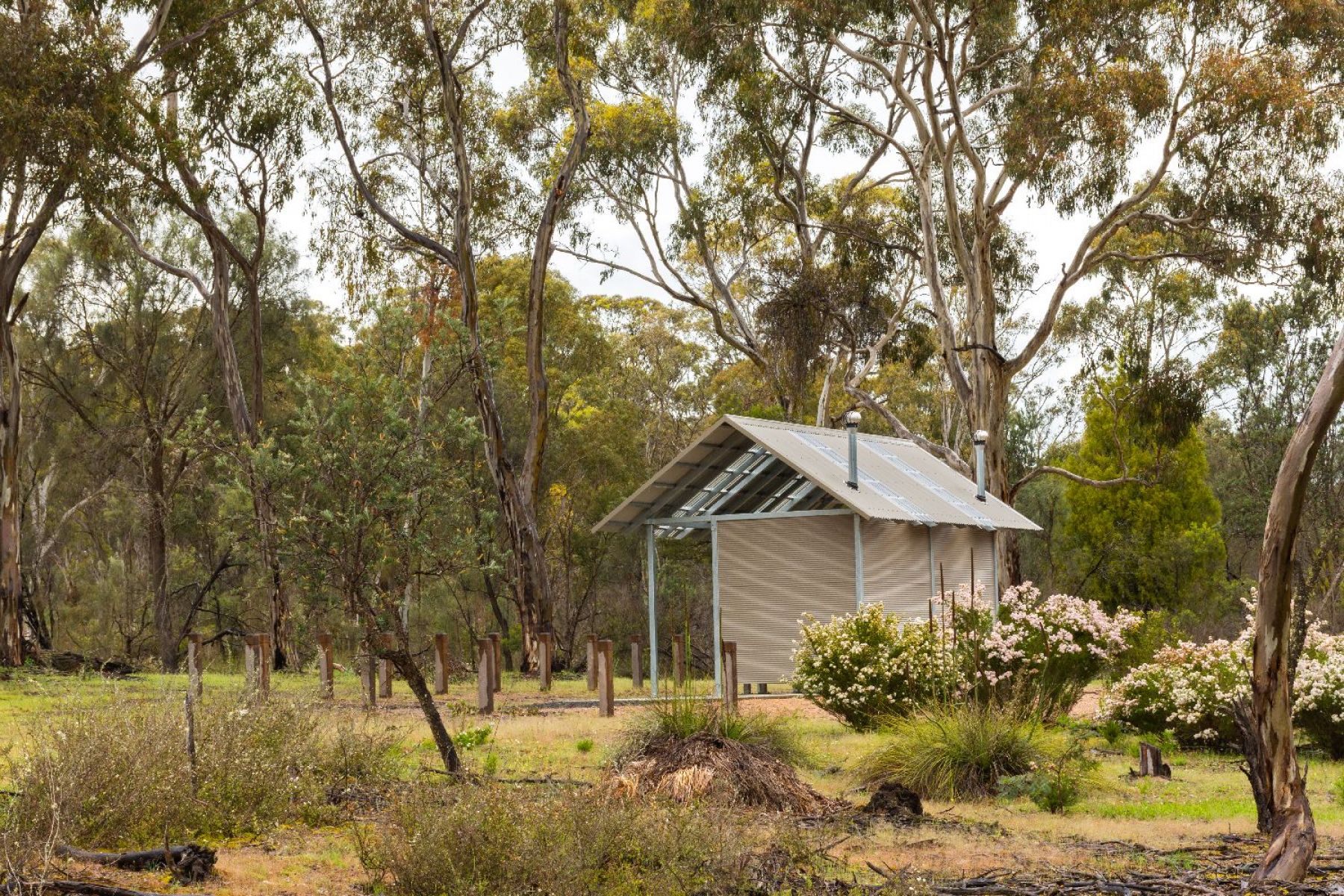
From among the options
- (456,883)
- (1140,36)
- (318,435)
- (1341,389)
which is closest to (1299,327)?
(1140,36)

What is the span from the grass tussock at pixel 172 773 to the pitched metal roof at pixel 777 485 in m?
7.46

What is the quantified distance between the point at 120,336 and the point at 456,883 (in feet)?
87.0

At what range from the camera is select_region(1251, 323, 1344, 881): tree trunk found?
5.85 metres

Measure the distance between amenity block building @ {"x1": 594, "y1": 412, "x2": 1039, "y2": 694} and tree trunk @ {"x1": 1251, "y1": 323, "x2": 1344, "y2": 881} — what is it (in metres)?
8.66

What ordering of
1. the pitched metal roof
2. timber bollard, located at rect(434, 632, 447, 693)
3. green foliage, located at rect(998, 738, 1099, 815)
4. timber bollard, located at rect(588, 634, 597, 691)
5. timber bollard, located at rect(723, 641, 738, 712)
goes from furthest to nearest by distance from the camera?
timber bollard, located at rect(434, 632, 447, 693)
the pitched metal roof
timber bollard, located at rect(588, 634, 597, 691)
timber bollard, located at rect(723, 641, 738, 712)
green foliage, located at rect(998, 738, 1099, 815)

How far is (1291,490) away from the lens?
5973mm

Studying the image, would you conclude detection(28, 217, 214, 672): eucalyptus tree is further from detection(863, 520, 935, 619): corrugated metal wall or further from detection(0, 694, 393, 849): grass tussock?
detection(0, 694, 393, 849): grass tussock

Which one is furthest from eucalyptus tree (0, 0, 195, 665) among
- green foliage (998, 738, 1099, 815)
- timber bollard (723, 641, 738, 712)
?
green foliage (998, 738, 1099, 815)

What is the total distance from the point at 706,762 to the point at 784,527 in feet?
26.1

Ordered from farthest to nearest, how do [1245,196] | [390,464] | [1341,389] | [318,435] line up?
[1245,196] < [390,464] < [318,435] < [1341,389]

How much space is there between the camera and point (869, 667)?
36.6ft

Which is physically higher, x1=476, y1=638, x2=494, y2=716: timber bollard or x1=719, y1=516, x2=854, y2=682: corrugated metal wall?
x1=719, y1=516, x2=854, y2=682: corrugated metal wall

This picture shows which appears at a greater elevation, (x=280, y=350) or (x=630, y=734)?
(x=280, y=350)

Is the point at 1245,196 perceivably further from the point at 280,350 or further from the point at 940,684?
the point at 280,350
